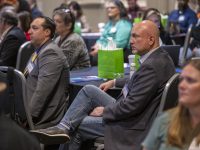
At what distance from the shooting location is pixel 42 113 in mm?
4531

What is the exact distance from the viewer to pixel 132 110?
148 inches

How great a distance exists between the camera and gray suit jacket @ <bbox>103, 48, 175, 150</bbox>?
3689 millimetres

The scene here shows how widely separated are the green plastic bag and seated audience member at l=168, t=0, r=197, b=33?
4.31 m

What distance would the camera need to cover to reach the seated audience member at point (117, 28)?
7.11m

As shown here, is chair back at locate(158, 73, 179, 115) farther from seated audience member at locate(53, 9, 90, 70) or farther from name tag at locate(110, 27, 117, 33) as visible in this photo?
name tag at locate(110, 27, 117, 33)

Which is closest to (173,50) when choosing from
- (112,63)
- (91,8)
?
(112,63)

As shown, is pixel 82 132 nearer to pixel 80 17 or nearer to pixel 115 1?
pixel 115 1

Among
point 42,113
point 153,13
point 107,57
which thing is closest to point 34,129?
point 42,113

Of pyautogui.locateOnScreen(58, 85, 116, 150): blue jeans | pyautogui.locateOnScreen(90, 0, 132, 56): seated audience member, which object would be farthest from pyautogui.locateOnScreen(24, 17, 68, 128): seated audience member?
pyautogui.locateOnScreen(90, 0, 132, 56): seated audience member

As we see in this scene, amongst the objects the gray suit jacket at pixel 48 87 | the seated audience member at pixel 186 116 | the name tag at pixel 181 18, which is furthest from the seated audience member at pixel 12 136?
the name tag at pixel 181 18

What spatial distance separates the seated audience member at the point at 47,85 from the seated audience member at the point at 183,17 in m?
4.76

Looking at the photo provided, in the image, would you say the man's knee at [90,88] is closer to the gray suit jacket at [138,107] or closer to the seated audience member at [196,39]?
the gray suit jacket at [138,107]

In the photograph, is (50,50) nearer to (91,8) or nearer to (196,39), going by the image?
(196,39)

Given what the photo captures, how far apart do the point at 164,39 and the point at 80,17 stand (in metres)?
3.63
